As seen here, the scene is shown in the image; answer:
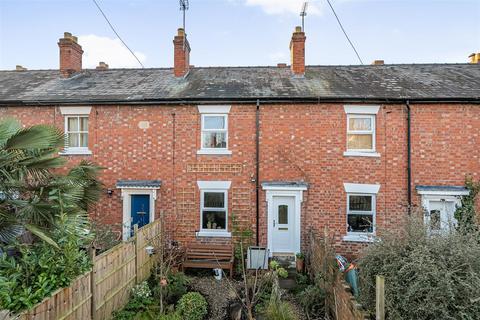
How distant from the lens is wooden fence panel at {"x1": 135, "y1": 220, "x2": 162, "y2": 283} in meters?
7.79

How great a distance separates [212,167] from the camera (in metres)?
10.5

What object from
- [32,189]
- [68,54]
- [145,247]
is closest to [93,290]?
[32,189]

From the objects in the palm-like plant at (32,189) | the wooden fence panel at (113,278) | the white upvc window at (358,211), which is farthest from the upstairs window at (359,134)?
the palm-like plant at (32,189)

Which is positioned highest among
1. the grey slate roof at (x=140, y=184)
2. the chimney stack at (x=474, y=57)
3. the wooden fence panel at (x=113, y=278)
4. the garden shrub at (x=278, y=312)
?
the chimney stack at (x=474, y=57)

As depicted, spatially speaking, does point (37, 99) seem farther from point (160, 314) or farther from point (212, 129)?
point (160, 314)

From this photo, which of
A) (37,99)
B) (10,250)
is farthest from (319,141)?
(37,99)

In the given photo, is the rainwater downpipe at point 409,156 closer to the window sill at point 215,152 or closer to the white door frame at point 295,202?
the white door frame at point 295,202

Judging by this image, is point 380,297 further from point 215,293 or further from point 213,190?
point 213,190

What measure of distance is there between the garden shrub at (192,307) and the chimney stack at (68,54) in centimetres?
1189

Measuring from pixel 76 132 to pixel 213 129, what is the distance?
5.54 meters

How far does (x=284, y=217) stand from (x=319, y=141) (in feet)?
10.3

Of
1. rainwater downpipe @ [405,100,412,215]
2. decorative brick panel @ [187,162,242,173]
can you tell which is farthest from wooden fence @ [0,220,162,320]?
rainwater downpipe @ [405,100,412,215]

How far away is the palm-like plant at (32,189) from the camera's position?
5.08 meters

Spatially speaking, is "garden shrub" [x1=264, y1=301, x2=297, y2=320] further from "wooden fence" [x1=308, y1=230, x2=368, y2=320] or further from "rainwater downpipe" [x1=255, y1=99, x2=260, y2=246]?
"rainwater downpipe" [x1=255, y1=99, x2=260, y2=246]
